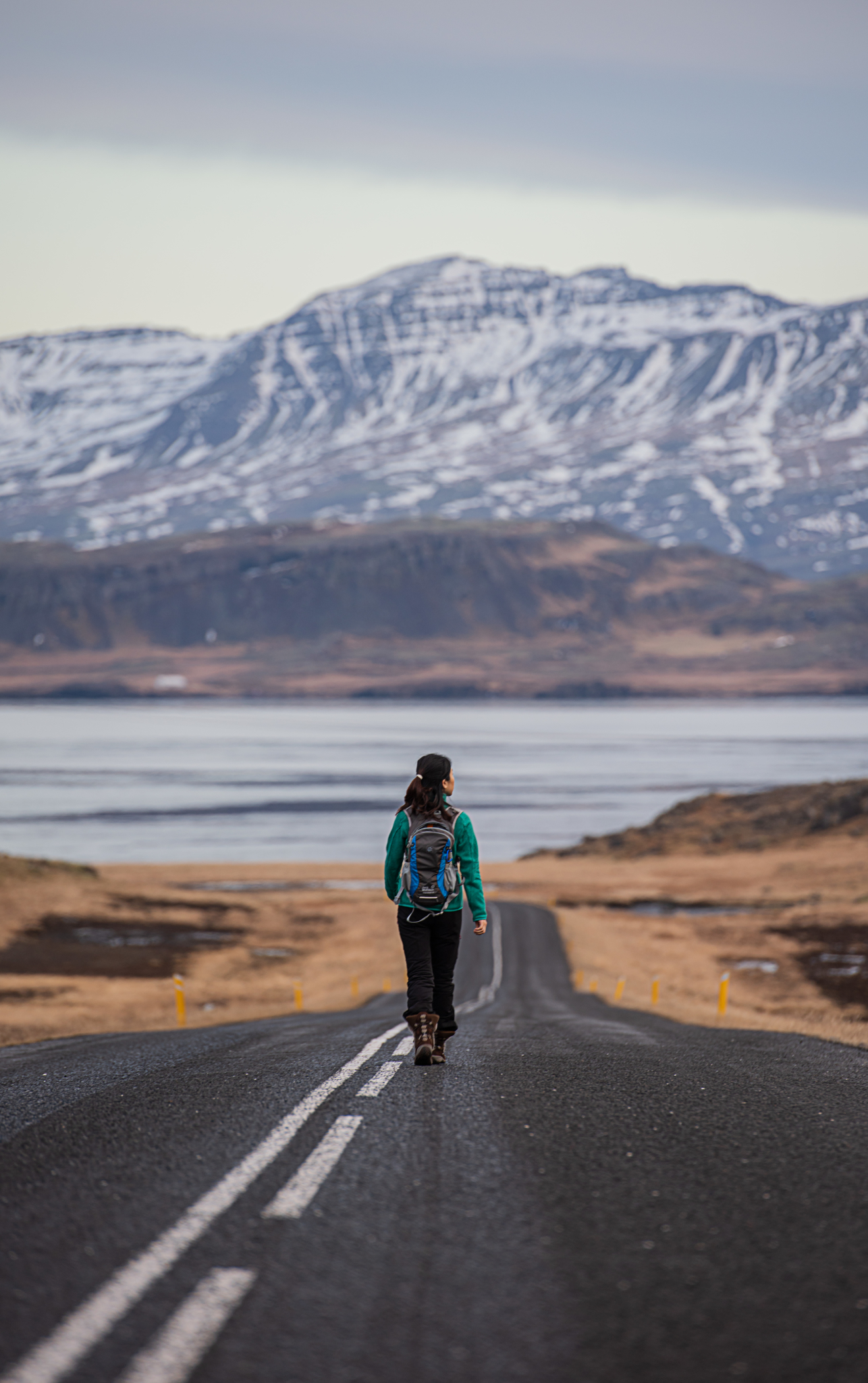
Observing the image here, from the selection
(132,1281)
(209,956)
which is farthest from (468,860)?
(209,956)

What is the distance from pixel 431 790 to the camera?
8664 mm

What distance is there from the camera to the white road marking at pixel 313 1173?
5.48 meters

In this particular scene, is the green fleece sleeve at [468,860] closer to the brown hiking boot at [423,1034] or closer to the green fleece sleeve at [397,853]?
the green fleece sleeve at [397,853]

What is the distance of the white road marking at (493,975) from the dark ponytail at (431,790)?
14899 mm

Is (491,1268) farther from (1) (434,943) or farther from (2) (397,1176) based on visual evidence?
(1) (434,943)

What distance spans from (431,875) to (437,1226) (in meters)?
3.42

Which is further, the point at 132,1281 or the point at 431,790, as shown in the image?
the point at 431,790

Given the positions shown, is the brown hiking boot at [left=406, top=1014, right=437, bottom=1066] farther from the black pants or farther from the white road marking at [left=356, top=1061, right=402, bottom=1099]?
the white road marking at [left=356, top=1061, right=402, bottom=1099]

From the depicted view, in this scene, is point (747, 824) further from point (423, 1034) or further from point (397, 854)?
point (397, 854)

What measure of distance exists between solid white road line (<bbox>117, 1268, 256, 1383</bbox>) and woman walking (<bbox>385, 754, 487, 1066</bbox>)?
391 cm

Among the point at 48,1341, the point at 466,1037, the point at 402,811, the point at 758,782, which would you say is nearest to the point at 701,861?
the point at 758,782

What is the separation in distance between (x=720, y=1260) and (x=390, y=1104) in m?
3.17

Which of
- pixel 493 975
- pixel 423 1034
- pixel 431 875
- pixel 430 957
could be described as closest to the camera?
pixel 431 875

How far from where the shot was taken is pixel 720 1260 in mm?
4902
